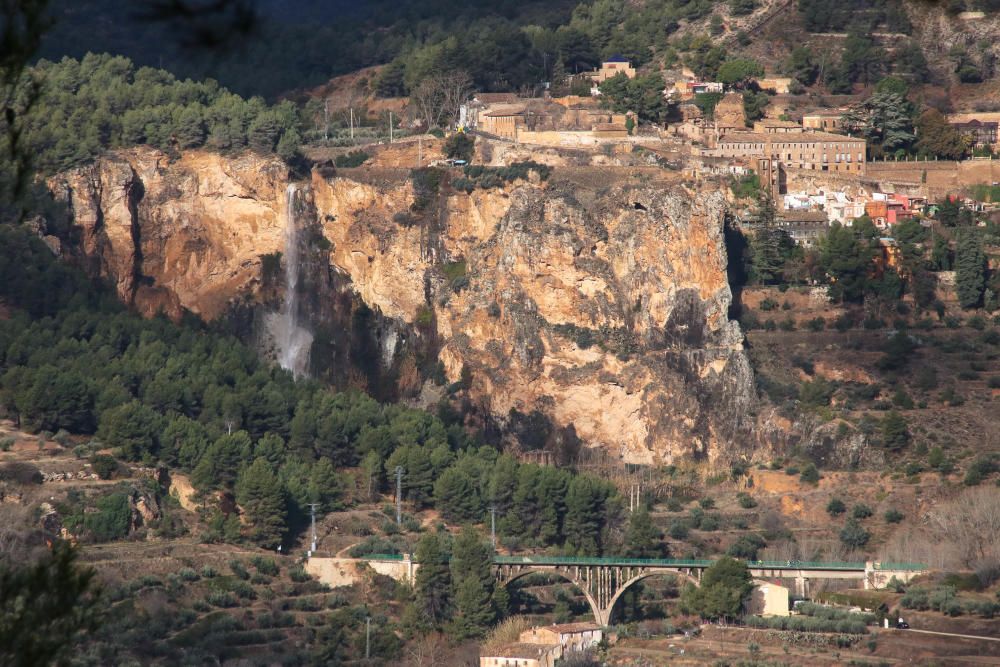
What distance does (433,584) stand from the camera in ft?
178

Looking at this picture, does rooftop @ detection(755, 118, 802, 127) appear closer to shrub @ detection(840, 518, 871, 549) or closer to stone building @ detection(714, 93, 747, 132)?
stone building @ detection(714, 93, 747, 132)

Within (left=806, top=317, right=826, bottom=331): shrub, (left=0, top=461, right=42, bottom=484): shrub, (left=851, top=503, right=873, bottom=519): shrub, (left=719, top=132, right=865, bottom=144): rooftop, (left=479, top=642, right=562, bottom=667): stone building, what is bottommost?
(left=479, top=642, right=562, bottom=667): stone building

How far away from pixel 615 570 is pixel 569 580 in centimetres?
128

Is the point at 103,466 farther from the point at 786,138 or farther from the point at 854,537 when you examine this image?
the point at 786,138

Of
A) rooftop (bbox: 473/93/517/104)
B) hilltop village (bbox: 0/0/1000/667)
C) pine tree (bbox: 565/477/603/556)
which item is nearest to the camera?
hilltop village (bbox: 0/0/1000/667)

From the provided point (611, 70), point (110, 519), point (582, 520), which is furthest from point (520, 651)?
point (611, 70)

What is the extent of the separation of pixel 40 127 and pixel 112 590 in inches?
1034

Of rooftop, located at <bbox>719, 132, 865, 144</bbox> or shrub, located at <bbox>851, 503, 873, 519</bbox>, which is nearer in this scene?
shrub, located at <bbox>851, 503, 873, 519</bbox>

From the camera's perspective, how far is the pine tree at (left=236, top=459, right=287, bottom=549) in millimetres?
57438

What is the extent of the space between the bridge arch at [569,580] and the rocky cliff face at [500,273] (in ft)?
32.4

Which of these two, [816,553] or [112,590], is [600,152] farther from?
[112,590]

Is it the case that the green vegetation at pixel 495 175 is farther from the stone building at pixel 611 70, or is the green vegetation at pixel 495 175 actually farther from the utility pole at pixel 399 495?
the utility pole at pixel 399 495

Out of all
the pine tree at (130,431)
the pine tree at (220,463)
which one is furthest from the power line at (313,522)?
the pine tree at (130,431)

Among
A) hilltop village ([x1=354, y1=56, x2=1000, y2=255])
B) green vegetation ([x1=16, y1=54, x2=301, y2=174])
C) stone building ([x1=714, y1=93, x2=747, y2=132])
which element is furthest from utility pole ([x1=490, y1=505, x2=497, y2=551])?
stone building ([x1=714, y1=93, x2=747, y2=132])
